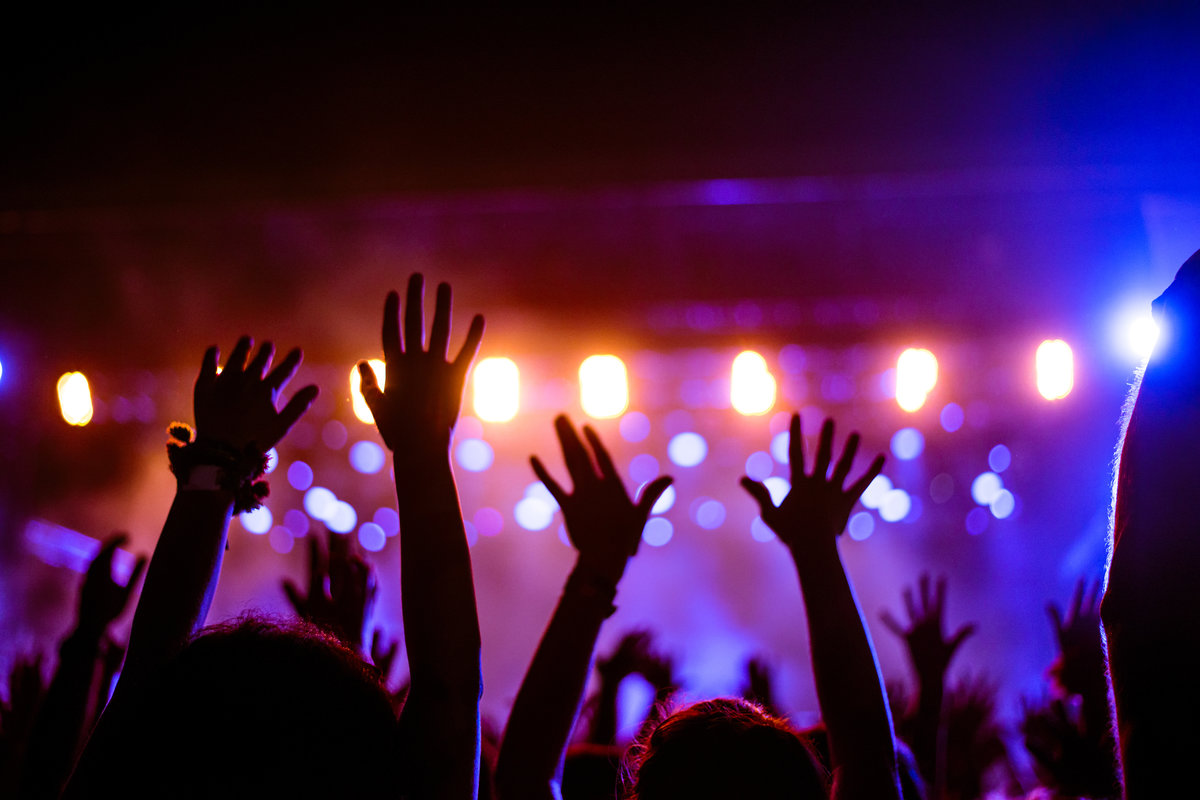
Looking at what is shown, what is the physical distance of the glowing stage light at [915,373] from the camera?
534 centimetres

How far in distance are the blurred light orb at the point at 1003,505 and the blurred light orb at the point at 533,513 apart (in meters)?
5.07

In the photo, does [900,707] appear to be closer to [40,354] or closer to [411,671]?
[411,671]

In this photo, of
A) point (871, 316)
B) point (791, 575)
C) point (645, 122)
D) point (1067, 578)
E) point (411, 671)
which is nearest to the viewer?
point (411, 671)

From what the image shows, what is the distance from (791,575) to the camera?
28.1ft

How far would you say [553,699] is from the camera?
128 cm

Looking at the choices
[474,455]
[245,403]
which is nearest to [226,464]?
[245,403]

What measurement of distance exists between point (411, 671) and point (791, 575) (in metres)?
8.33

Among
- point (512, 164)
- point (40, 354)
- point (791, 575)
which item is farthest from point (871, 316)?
point (40, 354)

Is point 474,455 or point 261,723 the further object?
point 474,455

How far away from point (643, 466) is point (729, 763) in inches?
270

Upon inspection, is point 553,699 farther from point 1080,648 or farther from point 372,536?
point 372,536

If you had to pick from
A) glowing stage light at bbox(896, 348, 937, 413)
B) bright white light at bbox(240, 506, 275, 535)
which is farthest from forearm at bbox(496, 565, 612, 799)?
bright white light at bbox(240, 506, 275, 535)

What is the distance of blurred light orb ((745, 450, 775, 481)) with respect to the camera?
7.94 meters

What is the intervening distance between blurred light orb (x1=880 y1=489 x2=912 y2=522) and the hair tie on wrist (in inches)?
302
